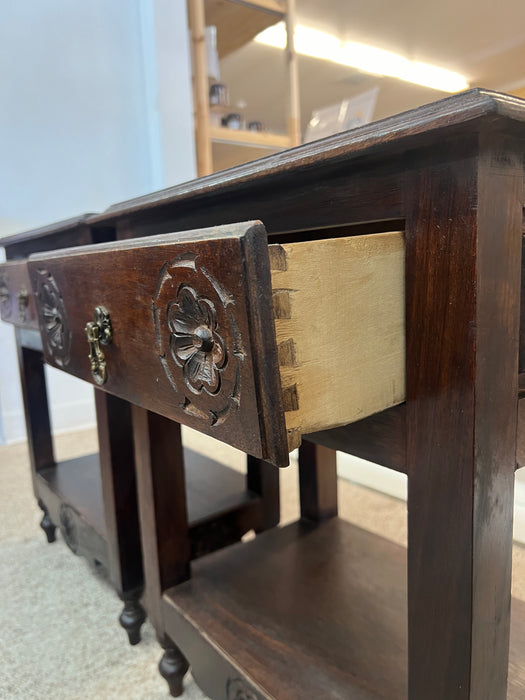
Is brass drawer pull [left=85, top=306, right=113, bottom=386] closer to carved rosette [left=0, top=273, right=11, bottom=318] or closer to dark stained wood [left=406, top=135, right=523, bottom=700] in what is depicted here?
dark stained wood [left=406, top=135, right=523, bottom=700]

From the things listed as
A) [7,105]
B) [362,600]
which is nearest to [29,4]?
[7,105]

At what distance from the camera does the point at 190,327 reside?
0.37m

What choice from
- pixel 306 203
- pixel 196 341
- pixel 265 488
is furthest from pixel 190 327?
pixel 265 488

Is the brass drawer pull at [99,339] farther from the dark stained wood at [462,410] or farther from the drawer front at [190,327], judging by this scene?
the dark stained wood at [462,410]

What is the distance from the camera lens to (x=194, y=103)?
2.11 metres

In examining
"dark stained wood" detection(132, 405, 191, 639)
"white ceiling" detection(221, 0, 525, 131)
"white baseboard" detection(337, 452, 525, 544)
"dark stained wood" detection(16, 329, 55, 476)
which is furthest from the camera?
"white ceiling" detection(221, 0, 525, 131)

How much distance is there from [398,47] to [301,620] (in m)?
4.19

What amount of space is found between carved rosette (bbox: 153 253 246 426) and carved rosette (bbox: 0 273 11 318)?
2.43ft

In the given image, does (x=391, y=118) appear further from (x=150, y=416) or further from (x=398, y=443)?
(x=150, y=416)

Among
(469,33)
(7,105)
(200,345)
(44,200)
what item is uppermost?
(469,33)

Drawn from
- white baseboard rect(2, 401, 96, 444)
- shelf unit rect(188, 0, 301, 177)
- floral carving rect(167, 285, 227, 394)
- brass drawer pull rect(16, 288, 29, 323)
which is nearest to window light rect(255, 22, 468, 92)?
shelf unit rect(188, 0, 301, 177)

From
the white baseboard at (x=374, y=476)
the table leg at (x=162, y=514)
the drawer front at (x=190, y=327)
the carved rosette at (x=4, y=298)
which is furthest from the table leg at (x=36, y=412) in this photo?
the white baseboard at (x=374, y=476)

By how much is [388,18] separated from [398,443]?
3.75 metres

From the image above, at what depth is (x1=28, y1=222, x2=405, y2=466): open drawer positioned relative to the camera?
0.30m
